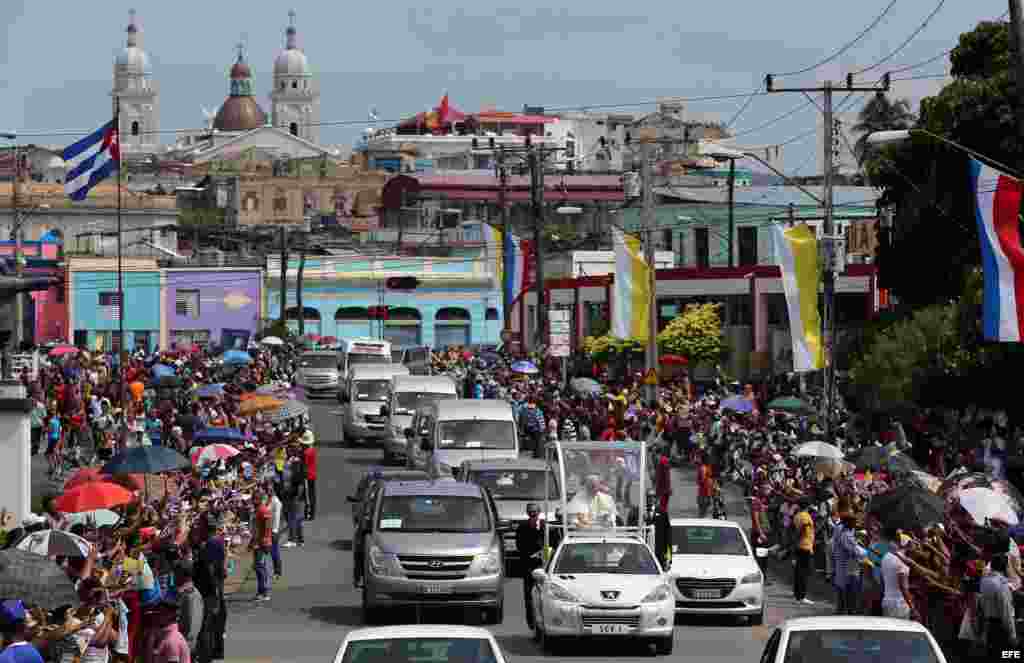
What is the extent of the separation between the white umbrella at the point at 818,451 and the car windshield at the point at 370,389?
19.9 metres

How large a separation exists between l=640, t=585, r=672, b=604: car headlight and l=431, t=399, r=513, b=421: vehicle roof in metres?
17.0

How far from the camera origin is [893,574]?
21.1 metres

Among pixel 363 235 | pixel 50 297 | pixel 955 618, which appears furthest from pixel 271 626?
pixel 363 235

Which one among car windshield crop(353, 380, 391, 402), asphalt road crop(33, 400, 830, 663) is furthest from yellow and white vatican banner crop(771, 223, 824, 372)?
car windshield crop(353, 380, 391, 402)

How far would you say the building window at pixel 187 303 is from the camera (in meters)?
110

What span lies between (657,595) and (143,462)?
30.8 ft

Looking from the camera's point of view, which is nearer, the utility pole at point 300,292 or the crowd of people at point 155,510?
the crowd of people at point 155,510

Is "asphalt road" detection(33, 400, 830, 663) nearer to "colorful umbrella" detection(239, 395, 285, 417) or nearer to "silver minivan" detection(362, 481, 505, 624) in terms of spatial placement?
"silver minivan" detection(362, 481, 505, 624)

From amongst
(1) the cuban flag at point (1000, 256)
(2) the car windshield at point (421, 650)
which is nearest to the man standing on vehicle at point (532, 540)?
(1) the cuban flag at point (1000, 256)

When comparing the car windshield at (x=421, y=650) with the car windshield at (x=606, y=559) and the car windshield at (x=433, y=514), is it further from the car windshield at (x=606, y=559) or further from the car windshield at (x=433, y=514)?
the car windshield at (x=433, y=514)

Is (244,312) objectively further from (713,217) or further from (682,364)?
(682,364)

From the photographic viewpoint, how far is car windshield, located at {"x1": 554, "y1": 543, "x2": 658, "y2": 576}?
23.8 m

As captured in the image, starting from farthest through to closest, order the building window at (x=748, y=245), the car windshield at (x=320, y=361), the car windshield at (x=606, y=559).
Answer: the building window at (x=748, y=245)
the car windshield at (x=320, y=361)
the car windshield at (x=606, y=559)

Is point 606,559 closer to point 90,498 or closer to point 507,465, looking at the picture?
point 90,498
